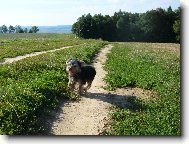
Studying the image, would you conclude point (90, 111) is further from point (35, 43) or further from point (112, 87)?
point (35, 43)

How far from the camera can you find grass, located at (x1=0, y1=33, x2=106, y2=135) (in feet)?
29.2

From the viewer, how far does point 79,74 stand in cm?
1198

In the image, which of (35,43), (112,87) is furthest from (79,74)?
(35,43)

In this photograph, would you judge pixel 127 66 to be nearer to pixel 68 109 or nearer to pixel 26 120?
pixel 68 109

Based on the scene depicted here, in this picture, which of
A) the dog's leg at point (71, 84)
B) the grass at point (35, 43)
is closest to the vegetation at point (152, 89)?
the dog's leg at point (71, 84)

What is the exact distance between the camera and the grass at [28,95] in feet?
29.2

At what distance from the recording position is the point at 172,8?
10.1 m

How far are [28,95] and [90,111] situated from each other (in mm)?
1671

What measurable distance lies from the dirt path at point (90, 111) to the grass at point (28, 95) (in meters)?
0.40

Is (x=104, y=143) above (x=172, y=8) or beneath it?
beneath

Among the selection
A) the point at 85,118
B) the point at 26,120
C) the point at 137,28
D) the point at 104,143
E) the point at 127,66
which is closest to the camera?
the point at 104,143

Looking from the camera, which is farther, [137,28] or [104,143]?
[137,28]

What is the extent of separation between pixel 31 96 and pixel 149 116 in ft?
10.1

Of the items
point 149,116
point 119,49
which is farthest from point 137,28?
point 119,49
